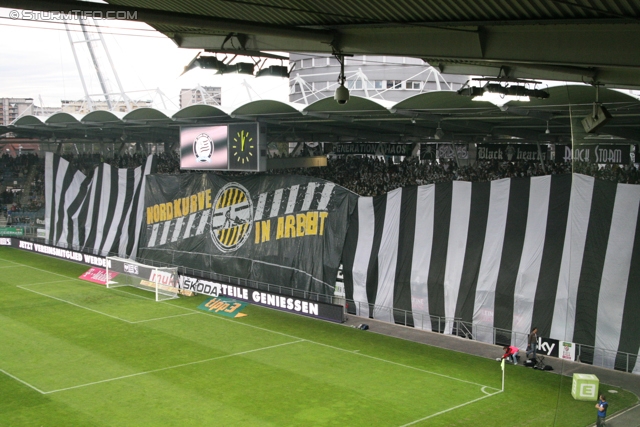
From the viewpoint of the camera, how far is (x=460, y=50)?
40.6 ft

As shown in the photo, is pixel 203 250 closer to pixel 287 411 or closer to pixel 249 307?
pixel 249 307

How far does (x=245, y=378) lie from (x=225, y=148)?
1634 centimetres

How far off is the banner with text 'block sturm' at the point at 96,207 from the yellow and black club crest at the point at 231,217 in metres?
6.80

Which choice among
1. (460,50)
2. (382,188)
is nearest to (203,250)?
(382,188)

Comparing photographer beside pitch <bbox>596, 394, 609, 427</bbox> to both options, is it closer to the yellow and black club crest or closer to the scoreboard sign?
the scoreboard sign

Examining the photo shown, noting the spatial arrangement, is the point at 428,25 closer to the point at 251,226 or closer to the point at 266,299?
the point at 266,299

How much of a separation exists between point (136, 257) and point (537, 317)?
Answer: 25200mm

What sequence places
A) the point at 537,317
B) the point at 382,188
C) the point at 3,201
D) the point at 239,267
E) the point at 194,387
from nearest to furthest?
the point at 194,387 → the point at 537,317 → the point at 239,267 → the point at 382,188 → the point at 3,201

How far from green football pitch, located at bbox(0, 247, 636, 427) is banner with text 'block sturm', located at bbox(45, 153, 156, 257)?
12.2 metres

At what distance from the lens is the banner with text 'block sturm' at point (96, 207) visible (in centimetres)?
4212

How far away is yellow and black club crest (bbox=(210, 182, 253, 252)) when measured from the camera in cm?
3494

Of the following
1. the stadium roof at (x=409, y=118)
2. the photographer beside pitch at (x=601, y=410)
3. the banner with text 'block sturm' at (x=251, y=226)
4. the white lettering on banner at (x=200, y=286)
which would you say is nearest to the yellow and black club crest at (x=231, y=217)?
the banner with text 'block sturm' at (x=251, y=226)

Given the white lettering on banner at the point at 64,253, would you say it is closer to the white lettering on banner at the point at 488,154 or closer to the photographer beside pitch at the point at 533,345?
the white lettering on banner at the point at 488,154

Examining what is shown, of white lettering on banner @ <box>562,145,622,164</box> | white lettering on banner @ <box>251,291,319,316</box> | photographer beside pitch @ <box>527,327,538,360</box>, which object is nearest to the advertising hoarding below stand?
white lettering on banner @ <box>251,291,319,316</box>
